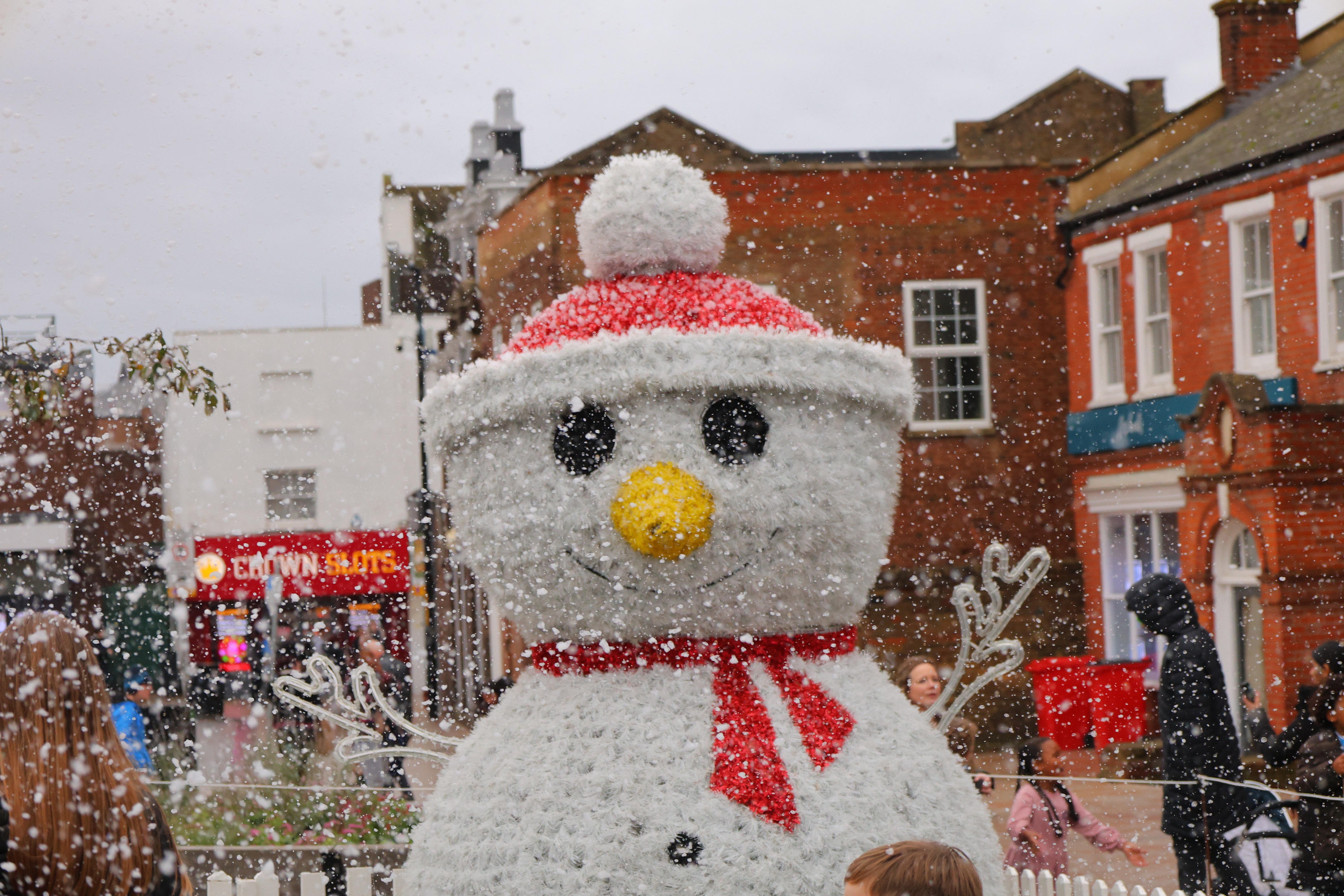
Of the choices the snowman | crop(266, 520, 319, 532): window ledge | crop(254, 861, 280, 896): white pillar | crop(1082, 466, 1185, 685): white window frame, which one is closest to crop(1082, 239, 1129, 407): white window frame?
crop(1082, 466, 1185, 685): white window frame

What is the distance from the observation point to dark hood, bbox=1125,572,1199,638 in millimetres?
6430

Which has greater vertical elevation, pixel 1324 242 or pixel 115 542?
pixel 1324 242

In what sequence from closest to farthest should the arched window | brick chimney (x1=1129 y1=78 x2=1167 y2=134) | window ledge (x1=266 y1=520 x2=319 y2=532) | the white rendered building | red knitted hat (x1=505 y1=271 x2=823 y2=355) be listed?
red knitted hat (x1=505 y1=271 x2=823 y2=355) < the arched window < brick chimney (x1=1129 y1=78 x2=1167 y2=134) < window ledge (x1=266 y1=520 x2=319 y2=532) < the white rendered building

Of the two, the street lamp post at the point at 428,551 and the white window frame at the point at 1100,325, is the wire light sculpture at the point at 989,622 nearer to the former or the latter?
the street lamp post at the point at 428,551

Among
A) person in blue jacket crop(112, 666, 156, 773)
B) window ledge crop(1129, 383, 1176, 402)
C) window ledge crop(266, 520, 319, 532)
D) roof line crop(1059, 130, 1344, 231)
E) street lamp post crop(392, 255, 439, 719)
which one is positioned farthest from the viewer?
window ledge crop(266, 520, 319, 532)

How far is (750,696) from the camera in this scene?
3559 mm

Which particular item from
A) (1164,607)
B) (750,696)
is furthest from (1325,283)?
(750,696)

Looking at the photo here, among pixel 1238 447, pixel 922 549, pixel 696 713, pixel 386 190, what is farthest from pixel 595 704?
pixel 386 190

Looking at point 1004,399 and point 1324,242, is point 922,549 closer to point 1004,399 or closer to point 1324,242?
point 1004,399

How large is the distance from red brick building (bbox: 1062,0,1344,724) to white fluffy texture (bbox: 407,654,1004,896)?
8913 millimetres

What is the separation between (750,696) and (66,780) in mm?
1542

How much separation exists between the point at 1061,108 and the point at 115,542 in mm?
18002

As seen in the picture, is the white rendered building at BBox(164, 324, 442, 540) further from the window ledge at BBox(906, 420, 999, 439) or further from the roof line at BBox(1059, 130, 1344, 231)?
the roof line at BBox(1059, 130, 1344, 231)

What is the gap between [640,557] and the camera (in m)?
3.49
